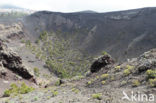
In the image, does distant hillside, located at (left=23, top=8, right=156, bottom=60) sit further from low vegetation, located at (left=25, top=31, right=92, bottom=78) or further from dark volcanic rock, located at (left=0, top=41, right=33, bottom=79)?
dark volcanic rock, located at (left=0, top=41, right=33, bottom=79)

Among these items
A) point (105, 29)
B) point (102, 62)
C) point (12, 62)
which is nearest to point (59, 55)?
point (105, 29)

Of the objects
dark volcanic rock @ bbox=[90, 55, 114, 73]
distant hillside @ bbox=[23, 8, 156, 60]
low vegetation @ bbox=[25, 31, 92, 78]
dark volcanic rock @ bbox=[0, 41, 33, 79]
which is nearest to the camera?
dark volcanic rock @ bbox=[90, 55, 114, 73]

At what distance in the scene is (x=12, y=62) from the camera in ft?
99.6

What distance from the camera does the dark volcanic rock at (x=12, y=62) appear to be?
2945 centimetres

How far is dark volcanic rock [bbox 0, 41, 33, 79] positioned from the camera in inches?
1160

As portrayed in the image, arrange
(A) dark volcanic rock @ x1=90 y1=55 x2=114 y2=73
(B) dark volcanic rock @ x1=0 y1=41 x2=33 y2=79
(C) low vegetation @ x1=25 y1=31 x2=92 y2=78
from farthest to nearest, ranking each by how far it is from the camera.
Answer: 1. (C) low vegetation @ x1=25 y1=31 x2=92 y2=78
2. (B) dark volcanic rock @ x1=0 y1=41 x2=33 y2=79
3. (A) dark volcanic rock @ x1=90 y1=55 x2=114 y2=73

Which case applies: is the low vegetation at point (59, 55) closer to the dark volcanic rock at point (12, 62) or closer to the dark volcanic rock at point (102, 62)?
the dark volcanic rock at point (12, 62)

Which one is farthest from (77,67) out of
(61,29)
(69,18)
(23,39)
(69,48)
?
(69,18)

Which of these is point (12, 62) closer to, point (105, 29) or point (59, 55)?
point (59, 55)

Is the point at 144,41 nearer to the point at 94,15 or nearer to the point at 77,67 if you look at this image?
the point at 77,67

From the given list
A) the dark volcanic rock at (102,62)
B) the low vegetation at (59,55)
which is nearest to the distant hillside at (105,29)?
the low vegetation at (59,55)

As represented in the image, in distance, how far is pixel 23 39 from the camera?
76062 mm

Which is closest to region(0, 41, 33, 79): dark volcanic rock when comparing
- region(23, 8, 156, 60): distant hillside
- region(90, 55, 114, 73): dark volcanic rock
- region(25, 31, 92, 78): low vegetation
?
Answer: region(90, 55, 114, 73): dark volcanic rock

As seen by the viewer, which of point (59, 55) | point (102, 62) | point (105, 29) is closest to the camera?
point (102, 62)
